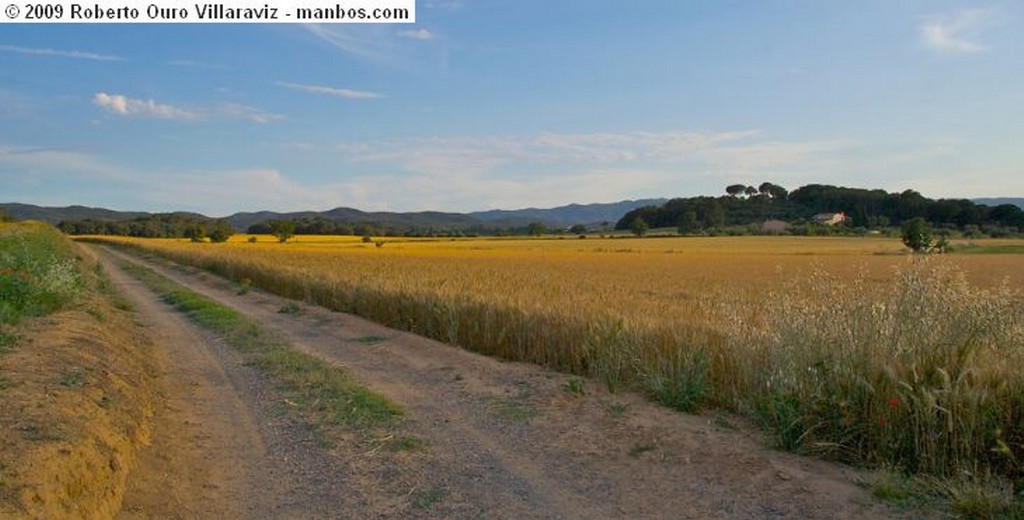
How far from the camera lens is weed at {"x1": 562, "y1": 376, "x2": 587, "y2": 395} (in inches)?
348

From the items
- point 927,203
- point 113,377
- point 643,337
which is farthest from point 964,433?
point 927,203

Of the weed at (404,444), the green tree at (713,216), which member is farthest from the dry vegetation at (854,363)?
the green tree at (713,216)

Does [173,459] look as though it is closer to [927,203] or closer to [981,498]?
[981,498]

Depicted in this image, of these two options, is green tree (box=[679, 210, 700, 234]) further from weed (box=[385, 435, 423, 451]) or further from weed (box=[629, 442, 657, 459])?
weed (box=[385, 435, 423, 451])

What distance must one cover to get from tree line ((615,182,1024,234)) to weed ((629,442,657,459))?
9397 cm

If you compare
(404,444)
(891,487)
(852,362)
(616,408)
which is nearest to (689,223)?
(616,408)

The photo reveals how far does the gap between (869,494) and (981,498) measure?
0.74 meters

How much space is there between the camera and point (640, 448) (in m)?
6.64

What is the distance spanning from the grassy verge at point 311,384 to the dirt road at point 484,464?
0.90ft

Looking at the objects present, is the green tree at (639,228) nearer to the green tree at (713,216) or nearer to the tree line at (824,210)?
the tree line at (824,210)

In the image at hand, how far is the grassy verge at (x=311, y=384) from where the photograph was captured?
25.1 feet

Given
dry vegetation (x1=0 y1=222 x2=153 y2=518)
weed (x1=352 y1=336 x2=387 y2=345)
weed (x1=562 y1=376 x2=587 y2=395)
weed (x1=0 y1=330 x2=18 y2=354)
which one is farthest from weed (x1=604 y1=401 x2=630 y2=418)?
weed (x1=0 y1=330 x2=18 y2=354)

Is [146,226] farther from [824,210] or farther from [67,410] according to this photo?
[67,410]

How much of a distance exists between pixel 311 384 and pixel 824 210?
4898 inches
